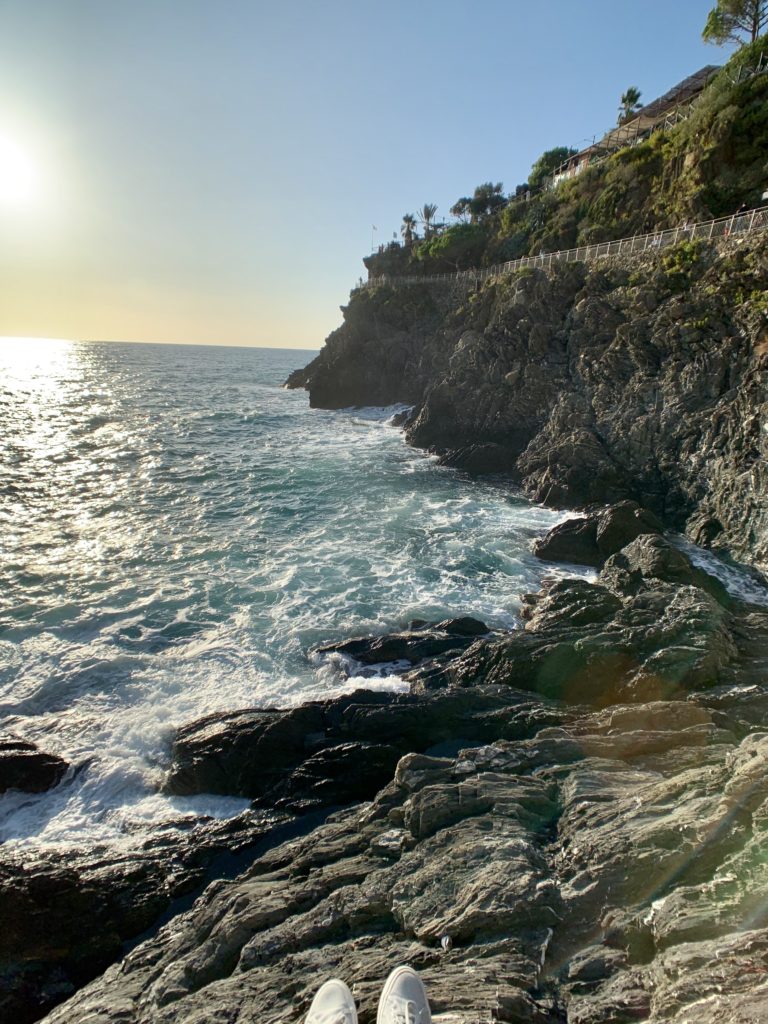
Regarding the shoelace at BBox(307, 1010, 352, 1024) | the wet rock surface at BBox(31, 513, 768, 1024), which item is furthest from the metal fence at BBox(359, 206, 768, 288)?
the shoelace at BBox(307, 1010, 352, 1024)

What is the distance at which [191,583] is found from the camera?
841 inches

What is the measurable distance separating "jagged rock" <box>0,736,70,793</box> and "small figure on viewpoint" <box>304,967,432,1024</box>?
967 cm

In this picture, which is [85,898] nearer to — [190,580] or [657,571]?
[190,580]

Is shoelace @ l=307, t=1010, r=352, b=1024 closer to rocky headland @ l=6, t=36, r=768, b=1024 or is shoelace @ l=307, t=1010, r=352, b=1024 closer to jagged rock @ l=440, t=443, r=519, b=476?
rocky headland @ l=6, t=36, r=768, b=1024

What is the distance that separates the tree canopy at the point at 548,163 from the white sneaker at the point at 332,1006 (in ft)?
258

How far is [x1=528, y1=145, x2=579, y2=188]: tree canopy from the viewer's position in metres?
65.4

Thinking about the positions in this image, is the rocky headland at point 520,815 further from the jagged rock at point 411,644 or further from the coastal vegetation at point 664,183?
the coastal vegetation at point 664,183

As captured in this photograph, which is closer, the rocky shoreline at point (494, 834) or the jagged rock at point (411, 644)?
the rocky shoreline at point (494, 834)

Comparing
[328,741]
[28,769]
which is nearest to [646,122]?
[328,741]

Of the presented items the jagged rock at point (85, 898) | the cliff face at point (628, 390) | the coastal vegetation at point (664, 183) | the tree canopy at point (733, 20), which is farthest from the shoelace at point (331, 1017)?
the tree canopy at point (733, 20)

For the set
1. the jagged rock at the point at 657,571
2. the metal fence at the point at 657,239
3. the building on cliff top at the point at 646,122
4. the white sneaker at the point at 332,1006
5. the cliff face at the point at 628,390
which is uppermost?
the building on cliff top at the point at 646,122

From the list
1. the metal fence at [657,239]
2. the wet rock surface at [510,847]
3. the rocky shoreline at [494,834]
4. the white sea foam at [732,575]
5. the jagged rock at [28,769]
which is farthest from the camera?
the metal fence at [657,239]

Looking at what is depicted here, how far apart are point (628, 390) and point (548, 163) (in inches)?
2100

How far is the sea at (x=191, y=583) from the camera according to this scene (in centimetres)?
1314
